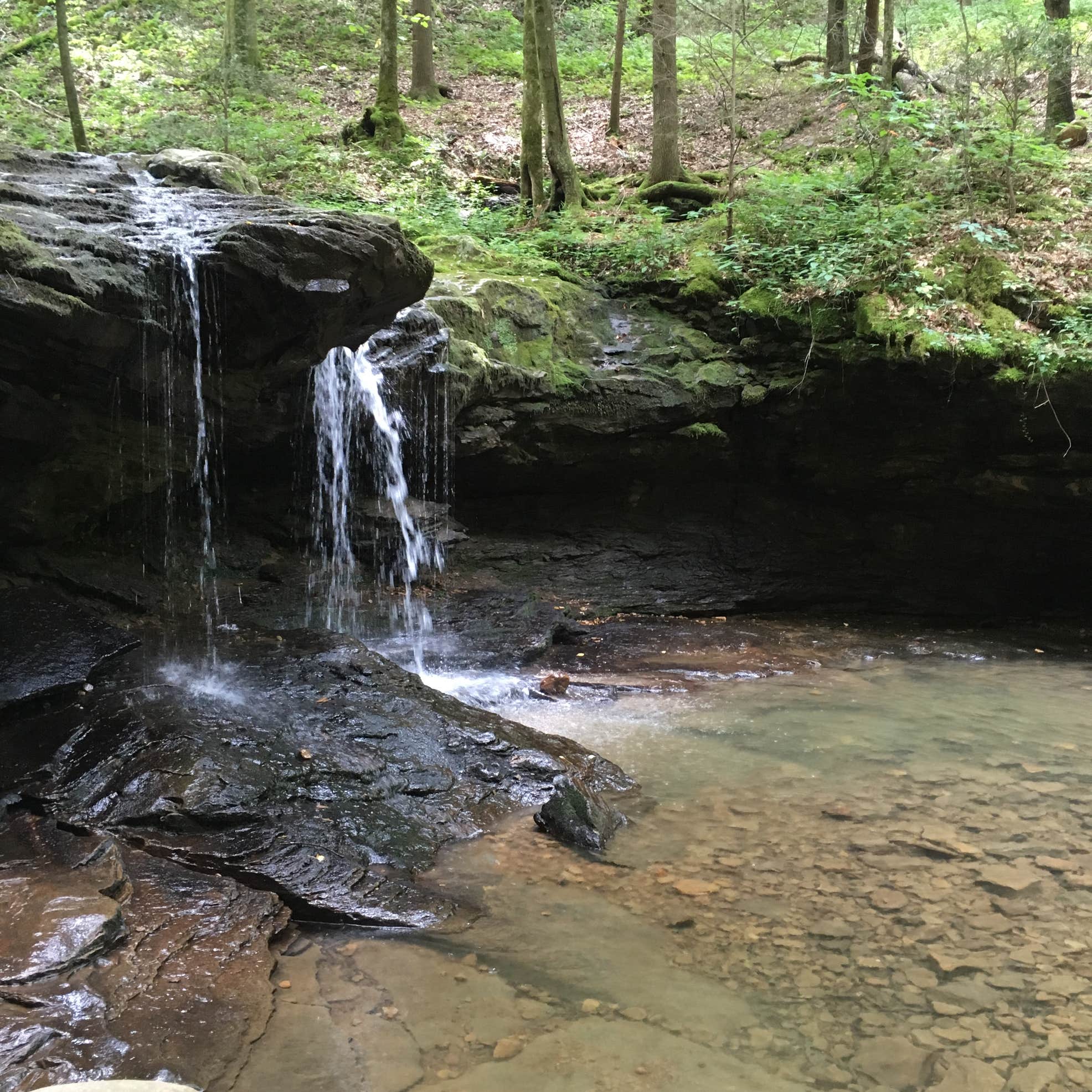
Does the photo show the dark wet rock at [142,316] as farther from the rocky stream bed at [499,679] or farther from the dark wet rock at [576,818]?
the dark wet rock at [576,818]

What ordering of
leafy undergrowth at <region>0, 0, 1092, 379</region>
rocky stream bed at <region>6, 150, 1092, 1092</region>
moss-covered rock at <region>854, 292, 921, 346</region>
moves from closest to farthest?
1. rocky stream bed at <region>6, 150, 1092, 1092</region>
2. moss-covered rock at <region>854, 292, 921, 346</region>
3. leafy undergrowth at <region>0, 0, 1092, 379</region>

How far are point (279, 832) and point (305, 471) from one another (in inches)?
196

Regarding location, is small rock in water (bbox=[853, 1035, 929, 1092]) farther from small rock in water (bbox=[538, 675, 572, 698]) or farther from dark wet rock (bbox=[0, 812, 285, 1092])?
small rock in water (bbox=[538, 675, 572, 698])

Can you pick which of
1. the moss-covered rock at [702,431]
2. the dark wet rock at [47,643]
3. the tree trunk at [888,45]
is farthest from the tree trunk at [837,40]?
the dark wet rock at [47,643]

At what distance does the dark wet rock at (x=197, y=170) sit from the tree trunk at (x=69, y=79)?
249 centimetres

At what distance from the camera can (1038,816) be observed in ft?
14.9

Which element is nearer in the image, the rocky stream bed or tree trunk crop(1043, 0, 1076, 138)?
the rocky stream bed

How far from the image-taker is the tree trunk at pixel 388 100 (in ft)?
46.7

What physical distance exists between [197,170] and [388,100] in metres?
7.14

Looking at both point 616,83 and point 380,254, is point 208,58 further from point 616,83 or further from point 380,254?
point 380,254

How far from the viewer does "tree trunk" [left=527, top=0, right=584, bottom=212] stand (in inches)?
460

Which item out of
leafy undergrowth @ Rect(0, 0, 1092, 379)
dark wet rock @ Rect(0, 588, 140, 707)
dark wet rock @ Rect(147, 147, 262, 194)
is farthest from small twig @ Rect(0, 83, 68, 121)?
dark wet rock @ Rect(0, 588, 140, 707)

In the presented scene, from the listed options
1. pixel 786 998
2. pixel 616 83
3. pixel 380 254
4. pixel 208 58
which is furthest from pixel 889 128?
pixel 208 58

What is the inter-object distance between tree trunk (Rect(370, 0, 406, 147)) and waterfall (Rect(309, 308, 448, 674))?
804 cm
